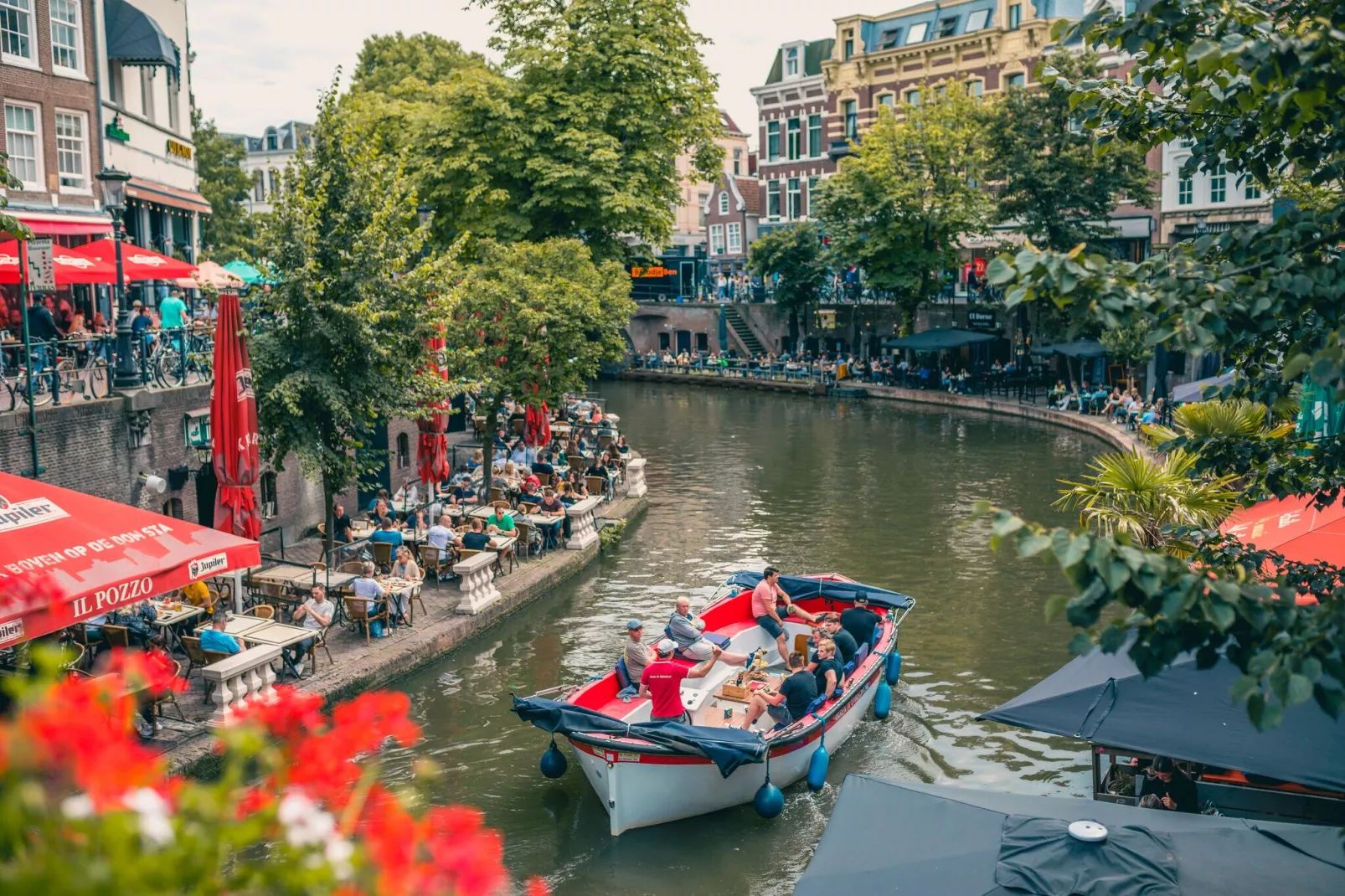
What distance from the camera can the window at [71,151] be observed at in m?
24.8

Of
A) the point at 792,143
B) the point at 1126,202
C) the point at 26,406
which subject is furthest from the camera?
the point at 792,143

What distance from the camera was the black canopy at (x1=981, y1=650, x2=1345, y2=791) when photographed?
8.98 metres

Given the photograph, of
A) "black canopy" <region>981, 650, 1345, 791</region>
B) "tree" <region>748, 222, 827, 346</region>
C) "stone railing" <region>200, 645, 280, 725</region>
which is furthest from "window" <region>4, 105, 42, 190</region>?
"tree" <region>748, 222, 827, 346</region>

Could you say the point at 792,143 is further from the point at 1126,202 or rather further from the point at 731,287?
the point at 1126,202

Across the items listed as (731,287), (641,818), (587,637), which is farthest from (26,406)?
(731,287)

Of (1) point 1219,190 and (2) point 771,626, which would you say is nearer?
(2) point 771,626

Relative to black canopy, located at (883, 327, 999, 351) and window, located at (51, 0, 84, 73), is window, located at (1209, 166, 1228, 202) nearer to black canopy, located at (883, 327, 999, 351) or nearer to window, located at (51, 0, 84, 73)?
black canopy, located at (883, 327, 999, 351)

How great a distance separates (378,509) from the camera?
2162 cm

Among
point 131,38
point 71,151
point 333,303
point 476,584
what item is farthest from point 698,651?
point 131,38

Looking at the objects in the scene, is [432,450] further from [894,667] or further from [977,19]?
[977,19]

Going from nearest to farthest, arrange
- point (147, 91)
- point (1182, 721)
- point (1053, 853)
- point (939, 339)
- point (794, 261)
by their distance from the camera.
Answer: point (1053, 853)
point (1182, 721)
point (147, 91)
point (939, 339)
point (794, 261)

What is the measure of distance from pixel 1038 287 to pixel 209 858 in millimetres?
4358

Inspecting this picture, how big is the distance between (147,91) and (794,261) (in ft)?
105

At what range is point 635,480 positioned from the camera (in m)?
28.6
